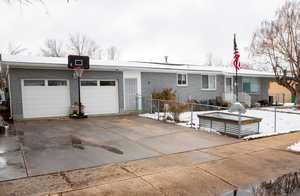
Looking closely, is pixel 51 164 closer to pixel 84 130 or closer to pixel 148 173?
pixel 148 173

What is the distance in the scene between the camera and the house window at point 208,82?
15641mm

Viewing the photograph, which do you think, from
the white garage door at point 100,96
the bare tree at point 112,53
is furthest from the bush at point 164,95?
the bare tree at point 112,53

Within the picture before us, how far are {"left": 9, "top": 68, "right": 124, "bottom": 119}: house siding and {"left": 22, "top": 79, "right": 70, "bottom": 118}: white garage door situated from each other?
21cm

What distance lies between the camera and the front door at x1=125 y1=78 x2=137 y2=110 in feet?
41.4

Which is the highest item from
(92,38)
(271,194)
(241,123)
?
(92,38)

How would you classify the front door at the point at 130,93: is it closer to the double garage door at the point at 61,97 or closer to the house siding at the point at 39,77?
the house siding at the point at 39,77

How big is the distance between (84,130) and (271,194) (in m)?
6.35

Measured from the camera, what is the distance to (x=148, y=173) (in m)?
3.90

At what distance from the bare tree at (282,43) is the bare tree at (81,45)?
76.4 feet

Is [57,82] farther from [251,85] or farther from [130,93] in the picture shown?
[251,85]

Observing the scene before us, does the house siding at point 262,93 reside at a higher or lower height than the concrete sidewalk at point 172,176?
higher

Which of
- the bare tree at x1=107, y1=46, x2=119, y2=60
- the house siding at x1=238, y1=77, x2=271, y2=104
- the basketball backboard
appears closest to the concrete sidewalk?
the basketball backboard

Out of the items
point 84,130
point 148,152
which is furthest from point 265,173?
point 84,130

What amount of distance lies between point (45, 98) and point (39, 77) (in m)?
1.10
